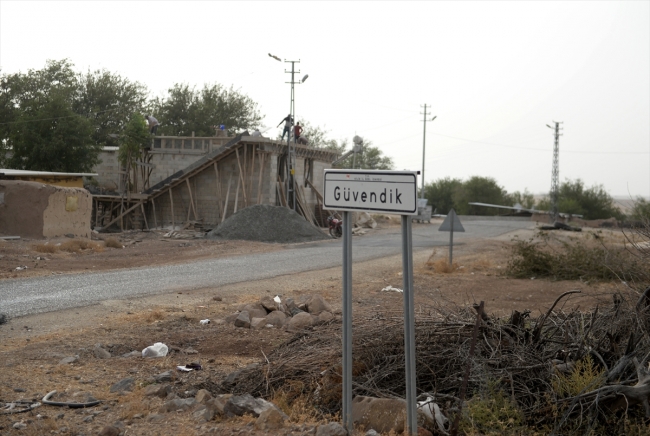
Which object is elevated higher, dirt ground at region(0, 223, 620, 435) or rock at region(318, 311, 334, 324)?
rock at region(318, 311, 334, 324)

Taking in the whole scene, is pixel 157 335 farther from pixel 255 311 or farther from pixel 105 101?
pixel 105 101

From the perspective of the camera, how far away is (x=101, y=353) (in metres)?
7.49

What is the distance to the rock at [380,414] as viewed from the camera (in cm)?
485

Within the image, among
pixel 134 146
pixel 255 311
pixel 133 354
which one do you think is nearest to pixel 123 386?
pixel 133 354

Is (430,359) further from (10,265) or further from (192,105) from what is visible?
(192,105)

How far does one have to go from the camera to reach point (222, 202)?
118ft

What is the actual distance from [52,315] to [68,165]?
33562 millimetres

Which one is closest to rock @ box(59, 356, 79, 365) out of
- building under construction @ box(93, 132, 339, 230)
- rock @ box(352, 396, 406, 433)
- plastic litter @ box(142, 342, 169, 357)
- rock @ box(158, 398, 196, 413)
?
plastic litter @ box(142, 342, 169, 357)

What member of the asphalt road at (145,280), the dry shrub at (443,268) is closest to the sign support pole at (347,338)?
the asphalt road at (145,280)

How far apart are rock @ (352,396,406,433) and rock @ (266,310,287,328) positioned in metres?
4.16

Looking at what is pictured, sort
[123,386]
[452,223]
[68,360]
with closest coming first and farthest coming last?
[123,386] < [68,360] < [452,223]

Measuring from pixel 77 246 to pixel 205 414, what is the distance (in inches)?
714

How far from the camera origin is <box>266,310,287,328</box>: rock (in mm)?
9164

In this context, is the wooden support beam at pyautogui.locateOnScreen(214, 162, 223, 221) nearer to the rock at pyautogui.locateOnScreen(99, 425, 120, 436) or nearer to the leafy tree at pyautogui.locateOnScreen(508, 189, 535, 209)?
the rock at pyautogui.locateOnScreen(99, 425, 120, 436)
